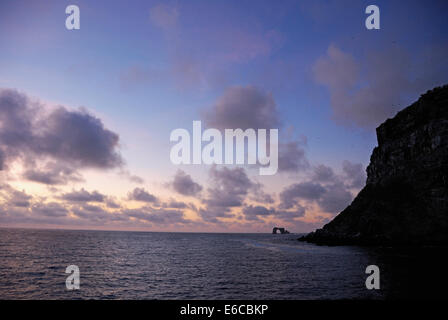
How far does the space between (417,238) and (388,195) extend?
23927 millimetres

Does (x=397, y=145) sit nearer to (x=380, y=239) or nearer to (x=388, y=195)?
(x=388, y=195)

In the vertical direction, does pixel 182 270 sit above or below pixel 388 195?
below

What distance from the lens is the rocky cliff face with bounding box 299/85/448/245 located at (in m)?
94.8

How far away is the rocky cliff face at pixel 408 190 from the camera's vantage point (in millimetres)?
94750

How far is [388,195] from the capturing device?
11150 cm

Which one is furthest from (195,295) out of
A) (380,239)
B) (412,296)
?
(380,239)

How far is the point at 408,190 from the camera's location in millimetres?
106500
